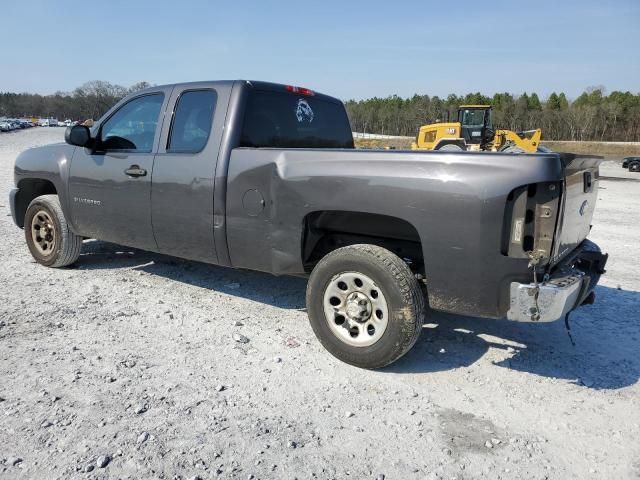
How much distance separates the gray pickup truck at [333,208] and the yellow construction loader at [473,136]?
15.8 meters

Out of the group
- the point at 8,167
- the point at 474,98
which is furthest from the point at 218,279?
the point at 474,98

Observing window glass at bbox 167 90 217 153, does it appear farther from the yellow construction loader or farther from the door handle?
the yellow construction loader

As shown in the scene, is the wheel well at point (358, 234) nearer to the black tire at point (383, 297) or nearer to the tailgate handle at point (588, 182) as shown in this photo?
the black tire at point (383, 297)

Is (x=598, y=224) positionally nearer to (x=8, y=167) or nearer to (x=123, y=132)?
(x=123, y=132)

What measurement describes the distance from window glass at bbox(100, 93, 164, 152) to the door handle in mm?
190

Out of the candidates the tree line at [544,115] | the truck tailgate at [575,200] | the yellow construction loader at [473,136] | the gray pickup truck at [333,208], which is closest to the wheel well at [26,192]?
the gray pickup truck at [333,208]

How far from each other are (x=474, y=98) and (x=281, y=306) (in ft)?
335

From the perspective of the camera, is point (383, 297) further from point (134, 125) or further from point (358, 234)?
point (134, 125)

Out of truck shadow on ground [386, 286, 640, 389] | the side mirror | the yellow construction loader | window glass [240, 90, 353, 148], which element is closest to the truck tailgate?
truck shadow on ground [386, 286, 640, 389]

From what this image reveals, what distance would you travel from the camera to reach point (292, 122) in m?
4.60

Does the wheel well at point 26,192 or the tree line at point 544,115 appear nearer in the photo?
the wheel well at point 26,192

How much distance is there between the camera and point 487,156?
9.53 ft

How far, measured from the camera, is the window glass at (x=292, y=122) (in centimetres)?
419

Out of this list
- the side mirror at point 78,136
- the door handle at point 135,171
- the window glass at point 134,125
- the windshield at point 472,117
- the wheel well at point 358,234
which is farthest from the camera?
the windshield at point 472,117
